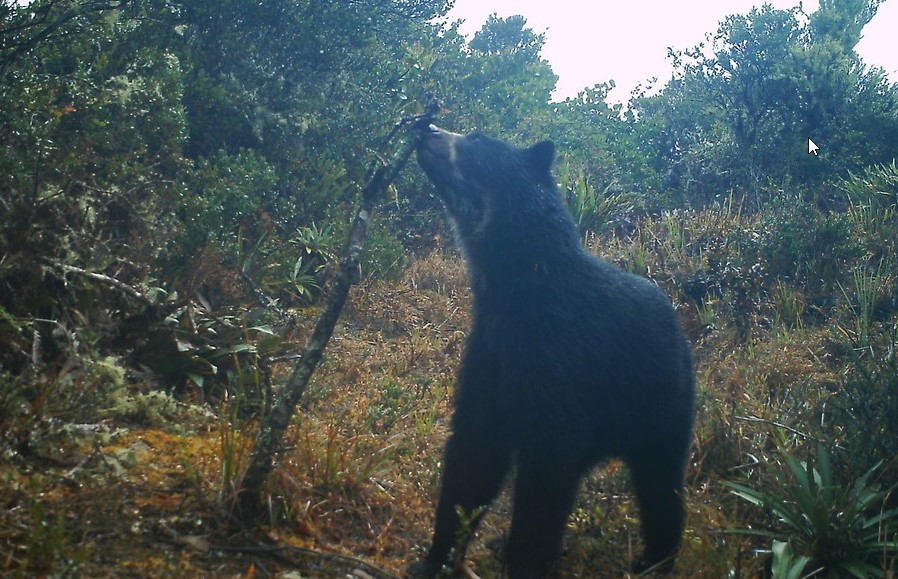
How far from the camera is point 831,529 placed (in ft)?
12.6

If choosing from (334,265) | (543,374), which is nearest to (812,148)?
(334,265)

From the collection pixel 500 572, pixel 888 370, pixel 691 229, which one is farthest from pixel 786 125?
pixel 500 572

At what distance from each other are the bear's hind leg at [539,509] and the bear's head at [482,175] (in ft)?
4.25

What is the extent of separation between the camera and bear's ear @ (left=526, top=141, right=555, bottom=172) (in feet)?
14.1

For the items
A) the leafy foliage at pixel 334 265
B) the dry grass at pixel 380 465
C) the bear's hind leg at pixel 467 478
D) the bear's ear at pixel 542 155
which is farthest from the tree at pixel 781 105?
the bear's hind leg at pixel 467 478

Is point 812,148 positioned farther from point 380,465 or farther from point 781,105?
point 380,465

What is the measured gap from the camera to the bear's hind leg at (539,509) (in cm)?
336

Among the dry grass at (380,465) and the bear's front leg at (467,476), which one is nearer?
the dry grass at (380,465)

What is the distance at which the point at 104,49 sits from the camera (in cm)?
753

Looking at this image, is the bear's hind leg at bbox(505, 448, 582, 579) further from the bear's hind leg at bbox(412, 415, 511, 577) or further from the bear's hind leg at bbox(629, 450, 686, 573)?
the bear's hind leg at bbox(629, 450, 686, 573)

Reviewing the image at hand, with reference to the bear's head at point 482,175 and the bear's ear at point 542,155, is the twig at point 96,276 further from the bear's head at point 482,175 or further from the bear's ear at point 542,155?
the bear's ear at point 542,155

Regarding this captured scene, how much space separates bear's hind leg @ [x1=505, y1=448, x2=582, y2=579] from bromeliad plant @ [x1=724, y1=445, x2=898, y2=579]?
105 cm

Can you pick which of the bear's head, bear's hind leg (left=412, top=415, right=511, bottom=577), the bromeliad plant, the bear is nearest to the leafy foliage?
the bromeliad plant

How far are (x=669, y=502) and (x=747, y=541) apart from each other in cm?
57
